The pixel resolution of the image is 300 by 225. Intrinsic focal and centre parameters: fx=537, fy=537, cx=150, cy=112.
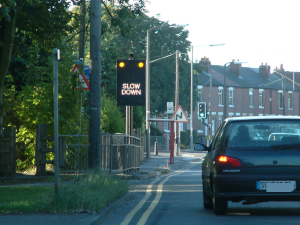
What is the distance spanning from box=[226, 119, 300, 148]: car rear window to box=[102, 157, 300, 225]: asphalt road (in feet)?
3.90

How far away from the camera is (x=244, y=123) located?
855 cm

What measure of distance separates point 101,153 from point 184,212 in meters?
7.67

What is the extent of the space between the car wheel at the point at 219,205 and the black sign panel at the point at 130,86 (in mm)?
10087

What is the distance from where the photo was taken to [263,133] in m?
8.49

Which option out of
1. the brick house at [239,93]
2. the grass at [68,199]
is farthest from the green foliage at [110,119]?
the brick house at [239,93]

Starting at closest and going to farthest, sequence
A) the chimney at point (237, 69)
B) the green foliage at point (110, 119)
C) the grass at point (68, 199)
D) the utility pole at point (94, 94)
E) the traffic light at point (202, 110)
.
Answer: the grass at point (68, 199) → the utility pole at point (94, 94) → the green foliage at point (110, 119) → the traffic light at point (202, 110) → the chimney at point (237, 69)

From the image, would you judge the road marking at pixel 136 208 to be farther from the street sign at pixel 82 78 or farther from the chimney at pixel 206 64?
the chimney at pixel 206 64

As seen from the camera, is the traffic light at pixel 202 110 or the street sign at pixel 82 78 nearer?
the street sign at pixel 82 78

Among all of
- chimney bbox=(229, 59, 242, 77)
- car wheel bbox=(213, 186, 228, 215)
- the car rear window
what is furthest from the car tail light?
chimney bbox=(229, 59, 242, 77)

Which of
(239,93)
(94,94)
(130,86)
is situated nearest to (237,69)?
(239,93)

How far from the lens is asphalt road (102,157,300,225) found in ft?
27.3

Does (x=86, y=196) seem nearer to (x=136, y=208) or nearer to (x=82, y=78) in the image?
(x=136, y=208)

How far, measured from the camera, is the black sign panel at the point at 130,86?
18734mm

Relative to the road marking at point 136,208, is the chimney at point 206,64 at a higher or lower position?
higher
